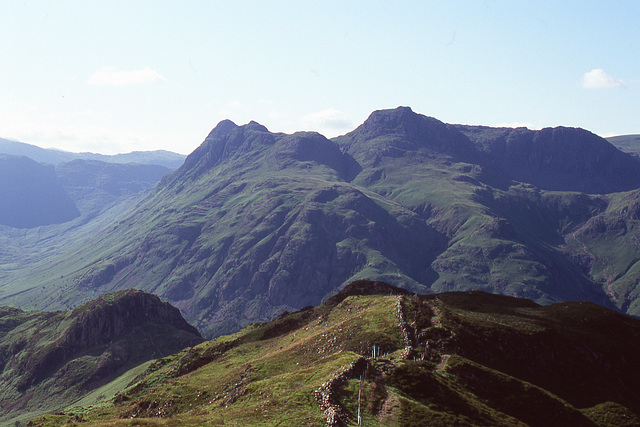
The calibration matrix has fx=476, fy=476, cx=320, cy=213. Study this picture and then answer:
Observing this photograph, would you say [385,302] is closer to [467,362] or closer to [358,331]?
[358,331]

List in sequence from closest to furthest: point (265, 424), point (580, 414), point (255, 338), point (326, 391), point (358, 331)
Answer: point (265, 424) < point (326, 391) < point (580, 414) < point (358, 331) < point (255, 338)

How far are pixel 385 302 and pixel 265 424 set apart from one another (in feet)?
184

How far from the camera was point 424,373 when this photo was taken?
7144cm

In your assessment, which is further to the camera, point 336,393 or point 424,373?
point 424,373

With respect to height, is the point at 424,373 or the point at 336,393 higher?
the point at 424,373

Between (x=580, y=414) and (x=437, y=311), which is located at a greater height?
(x=437, y=311)

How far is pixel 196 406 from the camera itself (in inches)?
3531

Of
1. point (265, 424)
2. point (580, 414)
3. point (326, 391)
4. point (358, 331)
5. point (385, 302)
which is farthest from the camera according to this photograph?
point (385, 302)

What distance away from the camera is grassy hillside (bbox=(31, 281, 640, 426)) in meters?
66.1

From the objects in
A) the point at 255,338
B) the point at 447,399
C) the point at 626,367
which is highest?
the point at 447,399

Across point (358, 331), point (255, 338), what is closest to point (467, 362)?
point (358, 331)

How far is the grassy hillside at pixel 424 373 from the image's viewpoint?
66125 mm

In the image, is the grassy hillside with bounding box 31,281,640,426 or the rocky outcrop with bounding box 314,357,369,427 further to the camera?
the grassy hillside with bounding box 31,281,640,426

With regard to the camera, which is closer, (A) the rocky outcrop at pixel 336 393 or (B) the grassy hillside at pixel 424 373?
(A) the rocky outcrop at pixel 336 393
